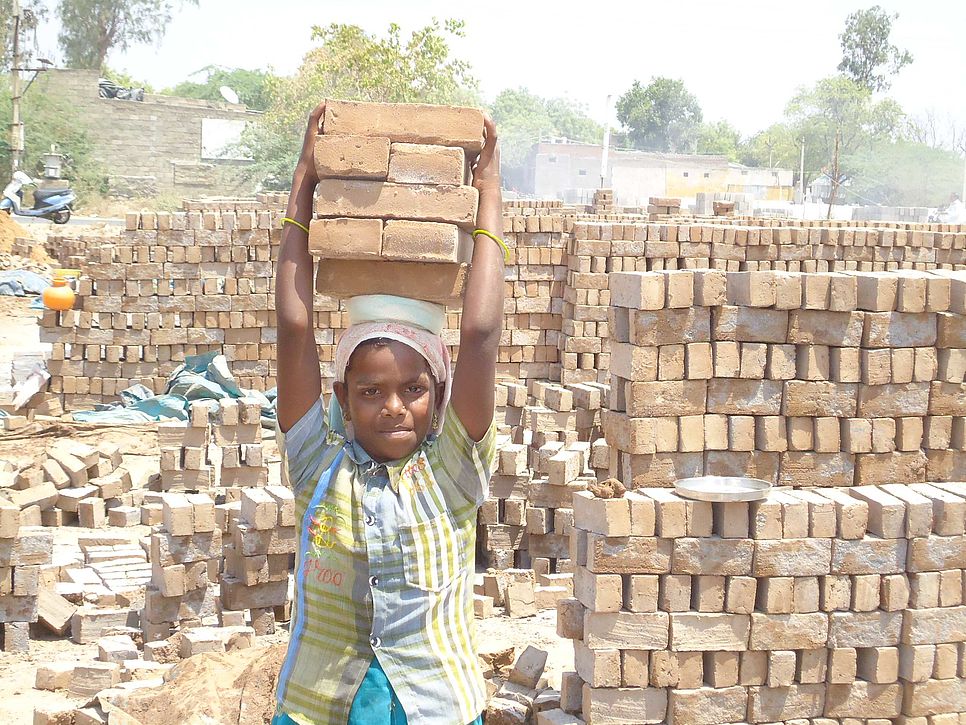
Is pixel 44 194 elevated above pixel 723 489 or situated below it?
above

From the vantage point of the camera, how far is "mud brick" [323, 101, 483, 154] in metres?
2.75

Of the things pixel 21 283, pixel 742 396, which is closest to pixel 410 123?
pixel 742 396

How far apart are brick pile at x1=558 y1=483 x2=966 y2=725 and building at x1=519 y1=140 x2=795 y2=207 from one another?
54.4 m

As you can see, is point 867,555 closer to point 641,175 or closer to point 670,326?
point 670,326

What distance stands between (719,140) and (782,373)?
95.4 m

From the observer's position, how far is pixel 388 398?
242 centimetres

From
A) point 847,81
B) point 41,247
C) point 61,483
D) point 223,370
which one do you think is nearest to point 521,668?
point 61,483

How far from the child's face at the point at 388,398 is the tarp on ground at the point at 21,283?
21468mm

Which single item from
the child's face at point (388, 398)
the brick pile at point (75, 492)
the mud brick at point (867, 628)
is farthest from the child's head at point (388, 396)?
the brick pile at point (75, 492)

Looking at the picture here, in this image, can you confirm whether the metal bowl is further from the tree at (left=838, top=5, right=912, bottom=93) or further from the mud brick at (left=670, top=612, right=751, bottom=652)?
the tree at (left=838, top=5, right=912, bottom=93)

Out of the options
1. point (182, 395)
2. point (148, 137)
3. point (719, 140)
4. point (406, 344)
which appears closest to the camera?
point (406, 344)

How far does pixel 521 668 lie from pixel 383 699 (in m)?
3.17

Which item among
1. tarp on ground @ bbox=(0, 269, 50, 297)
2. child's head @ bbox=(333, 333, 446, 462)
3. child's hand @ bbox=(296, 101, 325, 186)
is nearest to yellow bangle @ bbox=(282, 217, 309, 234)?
child's hand @ bbox=(296, 101, 325, 186)

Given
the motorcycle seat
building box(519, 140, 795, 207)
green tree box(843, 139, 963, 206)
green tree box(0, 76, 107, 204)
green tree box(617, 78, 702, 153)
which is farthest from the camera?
green tree box(617, 78, 702, 153)
